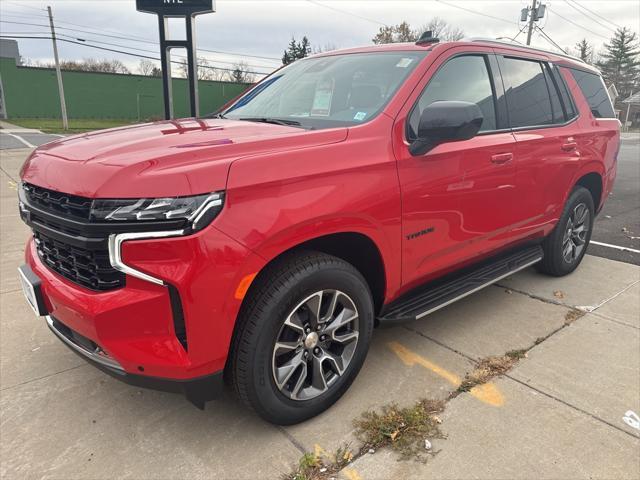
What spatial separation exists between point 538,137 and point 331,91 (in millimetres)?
1682

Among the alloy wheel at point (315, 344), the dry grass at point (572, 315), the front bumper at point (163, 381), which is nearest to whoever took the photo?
the front bumper at point (163, 381)

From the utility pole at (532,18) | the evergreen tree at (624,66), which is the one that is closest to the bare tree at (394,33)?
the utility pole at (532,18)

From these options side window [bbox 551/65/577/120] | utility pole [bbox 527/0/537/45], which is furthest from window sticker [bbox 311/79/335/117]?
utility pole [bbox 527/0/537/45]

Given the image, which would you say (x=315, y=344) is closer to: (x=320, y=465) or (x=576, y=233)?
(x=320, y=465)

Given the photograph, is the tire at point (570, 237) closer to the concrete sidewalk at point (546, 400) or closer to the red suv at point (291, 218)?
the concrete sidewalk at point (546, 400)

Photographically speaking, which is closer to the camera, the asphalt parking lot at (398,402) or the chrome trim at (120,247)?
the chrome trim at (120,247)

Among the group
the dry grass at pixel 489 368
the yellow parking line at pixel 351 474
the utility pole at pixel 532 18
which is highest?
the utility pole at pixel 532 18

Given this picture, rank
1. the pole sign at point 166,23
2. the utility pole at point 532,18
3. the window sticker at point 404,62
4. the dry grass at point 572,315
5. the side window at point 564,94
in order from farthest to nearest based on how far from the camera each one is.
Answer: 1. the utility pole at point 532,18
2. the pole sign at point 166,23
3. the side window at point 564,94
4. the dry grass at point 572,315
5. the window sticker at point 404,62

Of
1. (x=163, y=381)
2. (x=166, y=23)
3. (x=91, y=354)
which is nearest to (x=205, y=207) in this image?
(x=163, y=381)

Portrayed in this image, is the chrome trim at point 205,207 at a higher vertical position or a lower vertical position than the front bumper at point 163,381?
higher

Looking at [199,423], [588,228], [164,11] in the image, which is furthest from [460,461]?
[164,11]

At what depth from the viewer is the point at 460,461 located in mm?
2260

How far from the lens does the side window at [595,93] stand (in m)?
4.46

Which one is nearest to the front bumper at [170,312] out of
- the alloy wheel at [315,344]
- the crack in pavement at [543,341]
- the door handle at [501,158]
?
the alloy wheel at [315,344]
